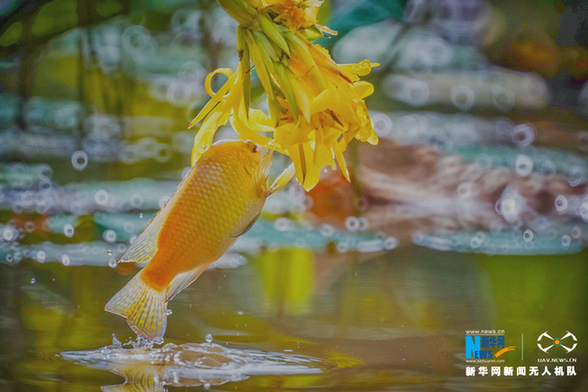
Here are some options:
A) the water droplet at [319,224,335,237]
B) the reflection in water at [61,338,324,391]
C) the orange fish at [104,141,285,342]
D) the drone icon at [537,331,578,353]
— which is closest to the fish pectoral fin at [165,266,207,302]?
the orange fish at [104,141,285,342]

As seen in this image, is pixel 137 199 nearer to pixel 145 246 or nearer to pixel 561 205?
pixel 145 246

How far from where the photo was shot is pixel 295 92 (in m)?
0.20

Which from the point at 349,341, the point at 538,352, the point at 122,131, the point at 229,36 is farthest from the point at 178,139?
the point at 538,352

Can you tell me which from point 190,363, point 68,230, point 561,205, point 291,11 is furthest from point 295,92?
point 561,205

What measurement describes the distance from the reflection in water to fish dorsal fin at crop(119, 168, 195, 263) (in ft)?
1.55

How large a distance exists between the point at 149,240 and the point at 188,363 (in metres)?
0.52

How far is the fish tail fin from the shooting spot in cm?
24

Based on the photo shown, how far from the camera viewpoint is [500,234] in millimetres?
863

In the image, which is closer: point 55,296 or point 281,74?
point 281,74

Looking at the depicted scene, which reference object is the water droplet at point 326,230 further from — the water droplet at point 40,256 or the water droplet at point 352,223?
the water droplet at point 40,256

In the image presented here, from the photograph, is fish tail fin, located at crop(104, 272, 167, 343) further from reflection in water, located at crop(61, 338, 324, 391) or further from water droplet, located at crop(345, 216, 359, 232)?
water droplet, located at crop(345, 216, 359, 232)

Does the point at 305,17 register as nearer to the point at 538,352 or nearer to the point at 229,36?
the point at 229,36

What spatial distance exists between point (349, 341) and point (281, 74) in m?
0.65

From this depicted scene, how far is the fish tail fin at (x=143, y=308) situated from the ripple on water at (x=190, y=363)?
467 mm
